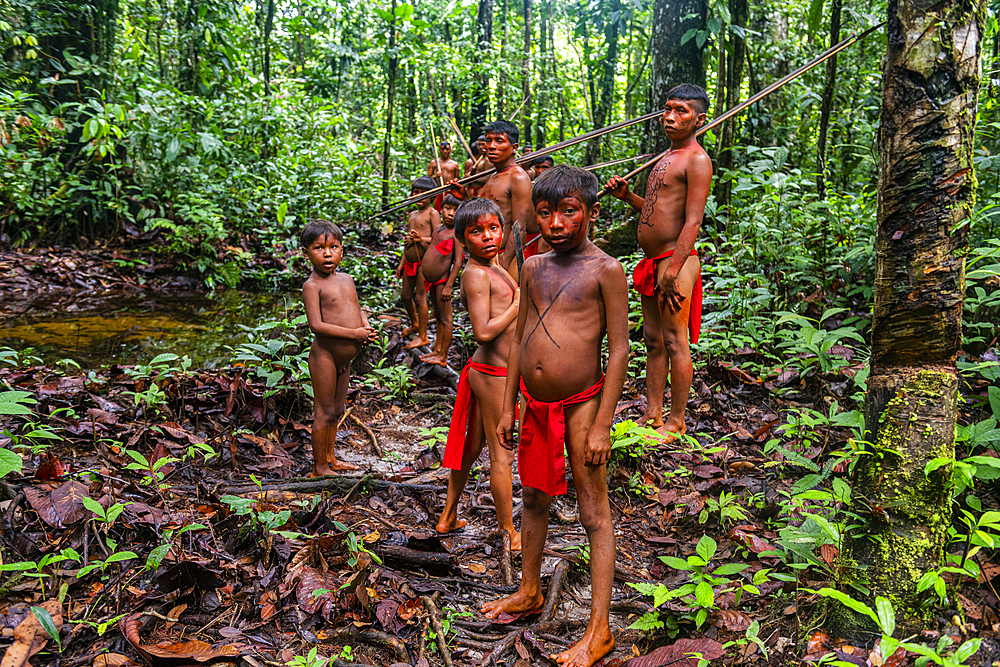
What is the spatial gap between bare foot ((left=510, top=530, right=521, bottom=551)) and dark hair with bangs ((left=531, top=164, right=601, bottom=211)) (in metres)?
1.83

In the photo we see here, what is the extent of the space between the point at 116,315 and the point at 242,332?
1.91 meters

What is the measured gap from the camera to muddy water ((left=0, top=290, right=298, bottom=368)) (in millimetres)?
6105

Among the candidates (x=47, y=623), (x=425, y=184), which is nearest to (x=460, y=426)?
(x=47, y=623)

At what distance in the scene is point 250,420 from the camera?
189 inches

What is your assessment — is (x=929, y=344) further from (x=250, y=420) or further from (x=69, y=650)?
(x=250, y=420)

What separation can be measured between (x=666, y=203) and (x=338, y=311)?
7.49 feet

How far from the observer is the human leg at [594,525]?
8.31 ft

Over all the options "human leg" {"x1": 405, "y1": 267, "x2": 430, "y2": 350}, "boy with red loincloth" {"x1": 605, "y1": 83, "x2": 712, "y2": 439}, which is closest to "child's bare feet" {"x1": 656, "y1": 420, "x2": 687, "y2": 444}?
"boy with red loincloth" {"x1": 605, "y1": 83, "x2": 712, "y2": 439}

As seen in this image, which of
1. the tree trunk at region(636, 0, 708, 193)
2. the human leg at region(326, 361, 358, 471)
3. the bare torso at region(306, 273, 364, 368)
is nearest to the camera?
the bare torso at region(306, 273, 364, 368)

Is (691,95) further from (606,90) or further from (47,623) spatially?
(606,90)

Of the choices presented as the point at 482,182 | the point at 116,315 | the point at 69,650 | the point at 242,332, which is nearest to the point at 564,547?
the point at 69,650

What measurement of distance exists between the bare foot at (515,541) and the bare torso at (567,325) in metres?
1.08

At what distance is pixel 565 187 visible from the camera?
2564mm

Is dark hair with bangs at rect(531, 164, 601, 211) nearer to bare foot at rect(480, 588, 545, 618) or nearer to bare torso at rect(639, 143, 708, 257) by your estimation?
bare torso at rect(639, 143, 708, 257)
